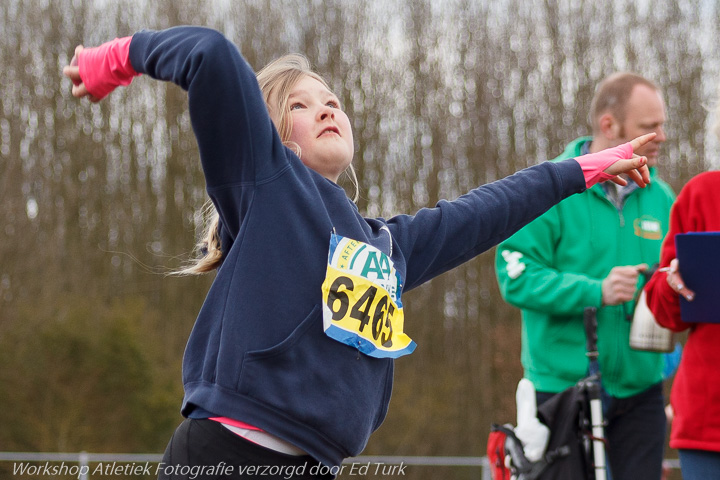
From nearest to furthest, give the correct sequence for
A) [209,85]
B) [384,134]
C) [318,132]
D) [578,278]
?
[209,85] < [318,132] < [578,278] < [384,134]

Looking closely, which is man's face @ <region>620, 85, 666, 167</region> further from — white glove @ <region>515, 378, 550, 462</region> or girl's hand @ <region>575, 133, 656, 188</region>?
girl's hand @ <region>575, 133, 656, 188</region>

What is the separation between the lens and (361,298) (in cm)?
205

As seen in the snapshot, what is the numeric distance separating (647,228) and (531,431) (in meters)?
1.02

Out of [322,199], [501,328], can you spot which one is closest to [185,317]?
[501,328]

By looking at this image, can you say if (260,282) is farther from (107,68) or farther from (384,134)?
(384,134)

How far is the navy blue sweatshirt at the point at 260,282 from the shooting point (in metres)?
1.91

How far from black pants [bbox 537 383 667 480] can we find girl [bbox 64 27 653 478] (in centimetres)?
183

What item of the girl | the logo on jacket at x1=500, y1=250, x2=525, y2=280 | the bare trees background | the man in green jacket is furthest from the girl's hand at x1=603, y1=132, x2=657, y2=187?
the bare trees background

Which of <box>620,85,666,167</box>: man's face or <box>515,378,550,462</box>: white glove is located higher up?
<box>620,85,666,167</box>: man's face

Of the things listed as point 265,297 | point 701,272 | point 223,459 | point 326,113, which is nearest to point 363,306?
point 265,297

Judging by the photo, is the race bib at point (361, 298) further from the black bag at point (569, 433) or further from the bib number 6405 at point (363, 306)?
the black bag at point (569, 433)

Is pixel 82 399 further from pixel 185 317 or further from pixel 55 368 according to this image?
pixel 185 317

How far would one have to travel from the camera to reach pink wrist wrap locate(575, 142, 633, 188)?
2484mm

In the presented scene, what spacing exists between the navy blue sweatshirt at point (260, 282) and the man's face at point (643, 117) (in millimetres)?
2131
